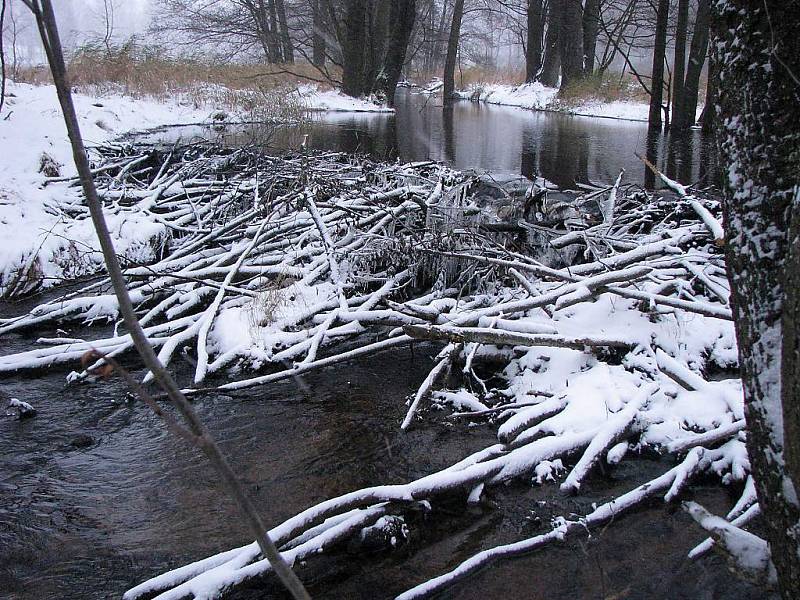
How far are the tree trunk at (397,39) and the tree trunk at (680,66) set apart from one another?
810 cm

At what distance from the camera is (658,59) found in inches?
533

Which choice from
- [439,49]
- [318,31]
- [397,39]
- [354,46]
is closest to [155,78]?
[354,46]

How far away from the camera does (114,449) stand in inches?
136

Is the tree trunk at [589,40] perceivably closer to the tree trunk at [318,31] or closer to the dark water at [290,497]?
the tree trunk at [318,31]

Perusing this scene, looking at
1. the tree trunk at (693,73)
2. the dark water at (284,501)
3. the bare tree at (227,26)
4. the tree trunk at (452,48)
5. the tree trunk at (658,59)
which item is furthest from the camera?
the bare tree at (227,26)

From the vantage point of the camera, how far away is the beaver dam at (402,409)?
248 cm

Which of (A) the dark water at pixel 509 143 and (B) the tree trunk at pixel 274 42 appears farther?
(B) the tree trunk at pixel 274 42

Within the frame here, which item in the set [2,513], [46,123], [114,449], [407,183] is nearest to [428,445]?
[114,449]

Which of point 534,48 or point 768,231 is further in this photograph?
point 534,48

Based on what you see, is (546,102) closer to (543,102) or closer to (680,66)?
(543,102)

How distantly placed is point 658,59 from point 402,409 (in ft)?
42.3

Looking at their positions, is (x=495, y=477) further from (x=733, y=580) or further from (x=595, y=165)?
(x=595, y=165)

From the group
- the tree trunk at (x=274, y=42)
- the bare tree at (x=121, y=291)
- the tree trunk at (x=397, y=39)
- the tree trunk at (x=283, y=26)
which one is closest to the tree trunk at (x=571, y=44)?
the tree trunk at (x=397, y=39)

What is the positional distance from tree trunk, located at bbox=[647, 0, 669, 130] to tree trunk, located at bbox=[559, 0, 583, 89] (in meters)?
9.16
